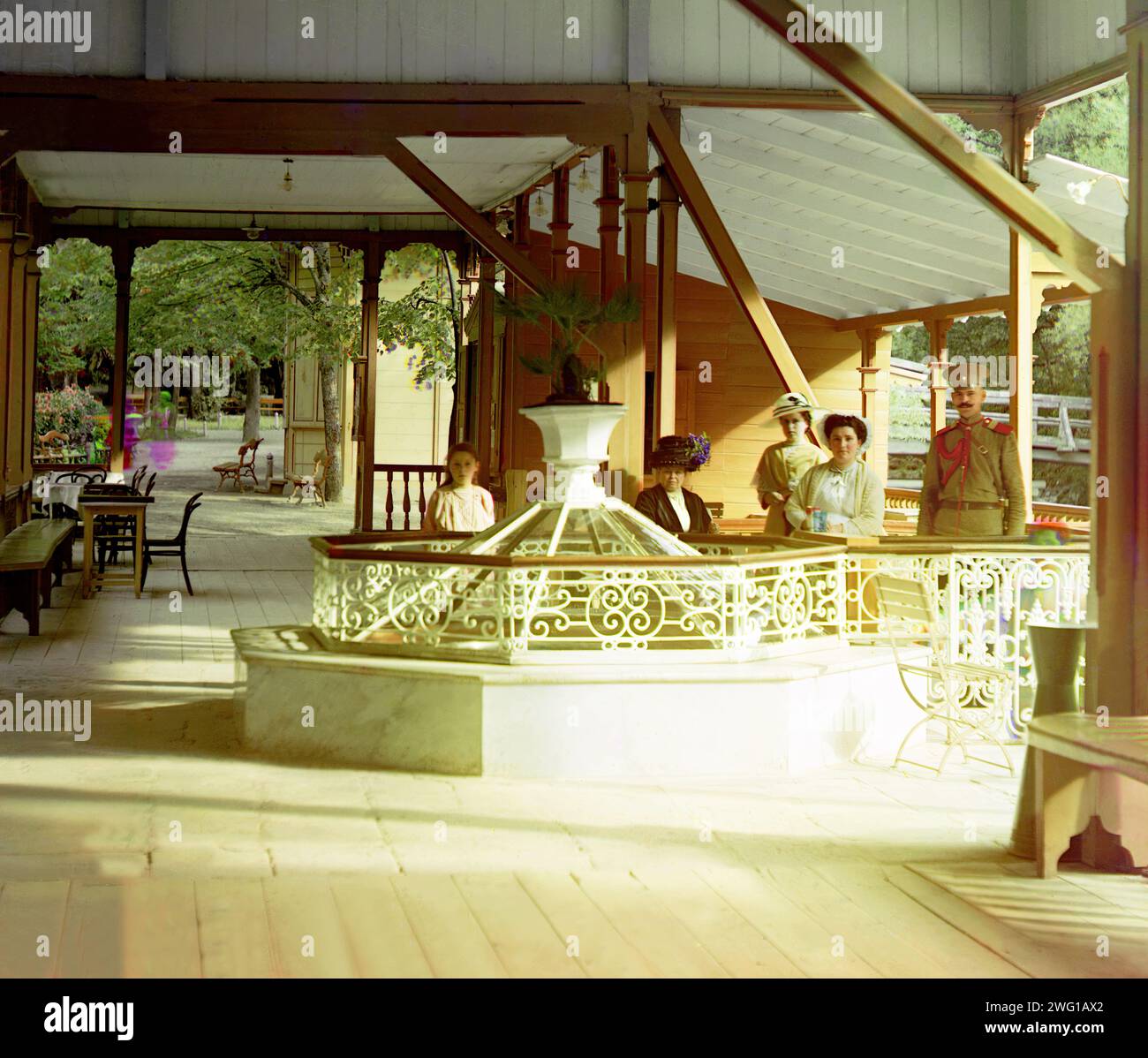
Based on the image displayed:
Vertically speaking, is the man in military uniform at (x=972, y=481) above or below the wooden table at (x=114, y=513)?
above

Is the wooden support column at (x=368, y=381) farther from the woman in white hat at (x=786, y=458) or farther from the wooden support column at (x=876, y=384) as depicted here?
the woman in white hat at (x=786, y=458)

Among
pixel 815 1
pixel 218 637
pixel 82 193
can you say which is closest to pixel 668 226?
pixel 815 1

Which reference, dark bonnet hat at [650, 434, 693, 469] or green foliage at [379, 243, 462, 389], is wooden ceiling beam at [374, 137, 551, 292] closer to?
dark bonnet hat at [650, 434, 693, 469]

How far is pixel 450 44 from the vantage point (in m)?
10.9

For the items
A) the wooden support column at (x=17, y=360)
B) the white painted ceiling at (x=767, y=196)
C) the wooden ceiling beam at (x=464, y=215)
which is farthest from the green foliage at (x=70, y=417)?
the wooden ceiling beam at (x=464, y=215)

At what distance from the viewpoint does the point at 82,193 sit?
673 inches

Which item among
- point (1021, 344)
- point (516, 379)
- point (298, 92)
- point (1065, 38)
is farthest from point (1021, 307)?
point (516, 379)

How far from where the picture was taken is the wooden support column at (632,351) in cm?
1074

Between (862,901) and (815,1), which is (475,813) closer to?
(862,901)

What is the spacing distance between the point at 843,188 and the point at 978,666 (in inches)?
276

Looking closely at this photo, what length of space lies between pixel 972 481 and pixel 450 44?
16.7ft

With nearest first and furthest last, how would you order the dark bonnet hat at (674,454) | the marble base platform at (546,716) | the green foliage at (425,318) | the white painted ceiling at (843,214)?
the marble base platform at (546,716) → the dark bonnet hat at (674,454) → the white painted ceiling at (843,214) → the green foliage at (425,318)

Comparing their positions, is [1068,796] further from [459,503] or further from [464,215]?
[464,215]

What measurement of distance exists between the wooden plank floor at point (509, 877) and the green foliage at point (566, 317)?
7.77ft
